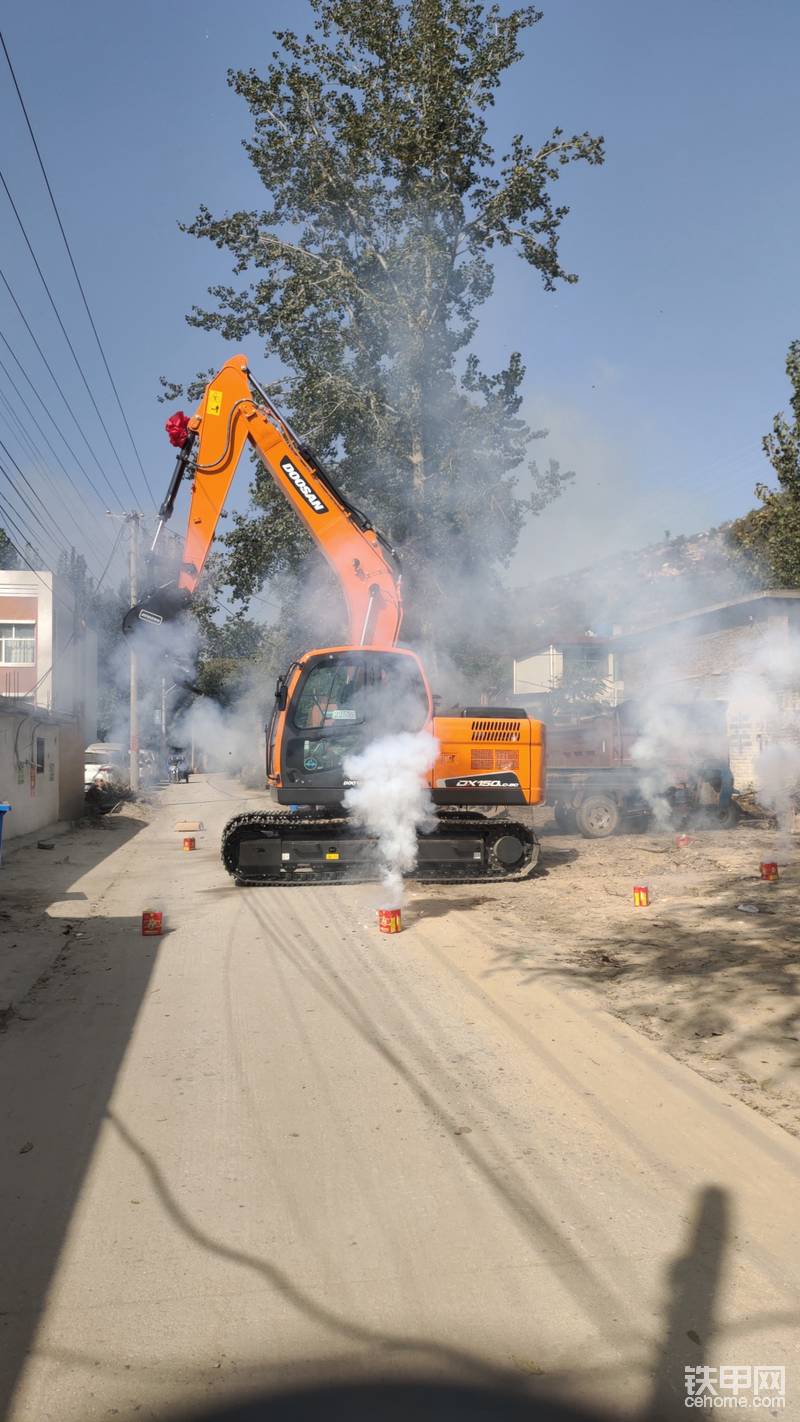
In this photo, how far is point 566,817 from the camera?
61.1ft

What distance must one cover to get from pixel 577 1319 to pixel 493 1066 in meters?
2.41

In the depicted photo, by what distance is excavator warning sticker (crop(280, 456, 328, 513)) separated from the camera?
13.2m

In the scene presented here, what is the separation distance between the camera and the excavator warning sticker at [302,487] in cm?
1316

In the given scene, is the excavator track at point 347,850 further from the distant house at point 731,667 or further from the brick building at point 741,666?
the brick building at point 741,666

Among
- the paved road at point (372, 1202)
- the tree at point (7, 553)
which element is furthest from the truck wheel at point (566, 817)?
the tree at point (7, 553)

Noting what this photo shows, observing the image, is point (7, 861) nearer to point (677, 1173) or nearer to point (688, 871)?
point (688, 871)

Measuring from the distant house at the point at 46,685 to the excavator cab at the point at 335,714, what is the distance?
10.1 metres

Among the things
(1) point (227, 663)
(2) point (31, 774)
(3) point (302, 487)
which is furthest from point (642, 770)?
(1) point (227, 663)

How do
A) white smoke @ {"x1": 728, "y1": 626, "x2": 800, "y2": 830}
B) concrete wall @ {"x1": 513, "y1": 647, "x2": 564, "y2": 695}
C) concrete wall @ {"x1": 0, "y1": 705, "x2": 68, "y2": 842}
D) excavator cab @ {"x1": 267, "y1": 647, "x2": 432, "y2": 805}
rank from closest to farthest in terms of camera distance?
excavator cab @ {"x1": 267, "y1": 647, "x2": 432, "y2": 805} < concrete wall @ {"x1": 0, "y1": 705, "x2": 68, "y2": 842} < white smoke @ {"x1": 728, "y1": 626, "x2": 800, "y2": 830} < concrete wall @ {"x1": 513, "y1": 647, "x2": 564, "y2": 695}

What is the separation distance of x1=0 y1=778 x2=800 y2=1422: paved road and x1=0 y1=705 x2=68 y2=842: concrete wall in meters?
12.8

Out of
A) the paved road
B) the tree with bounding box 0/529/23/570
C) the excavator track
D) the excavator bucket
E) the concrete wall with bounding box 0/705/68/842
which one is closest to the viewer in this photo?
the paved road

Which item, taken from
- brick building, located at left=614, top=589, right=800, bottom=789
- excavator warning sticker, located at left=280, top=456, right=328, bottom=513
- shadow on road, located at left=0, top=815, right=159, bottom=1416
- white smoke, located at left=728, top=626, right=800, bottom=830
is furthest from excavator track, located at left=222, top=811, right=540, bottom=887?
white smoke, located at left=728, top=626, right=800, bottom=830

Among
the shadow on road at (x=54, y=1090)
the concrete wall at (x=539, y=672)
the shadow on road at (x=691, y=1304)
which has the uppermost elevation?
the concrete wall at (x=539, y=672)

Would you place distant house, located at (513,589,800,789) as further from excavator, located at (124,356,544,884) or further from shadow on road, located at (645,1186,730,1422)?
shadow on road, located at (645,1186,730,1422)
